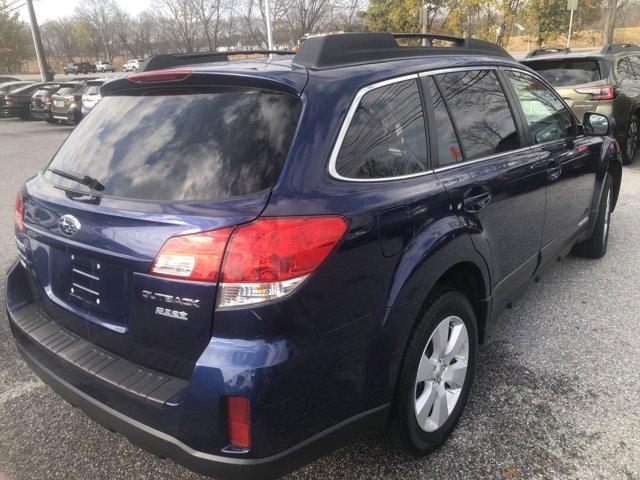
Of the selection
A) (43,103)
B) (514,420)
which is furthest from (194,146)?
(43,103)

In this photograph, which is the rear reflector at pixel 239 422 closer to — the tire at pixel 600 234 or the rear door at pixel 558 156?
the rear door at pixel 558 156

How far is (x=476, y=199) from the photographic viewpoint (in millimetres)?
2463

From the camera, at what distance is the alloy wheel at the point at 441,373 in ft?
7.39

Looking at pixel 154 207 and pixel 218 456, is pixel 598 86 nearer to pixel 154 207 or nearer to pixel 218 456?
pixel 154 207

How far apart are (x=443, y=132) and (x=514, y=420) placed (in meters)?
1.47

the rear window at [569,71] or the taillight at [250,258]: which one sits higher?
the rear window at [569,71]

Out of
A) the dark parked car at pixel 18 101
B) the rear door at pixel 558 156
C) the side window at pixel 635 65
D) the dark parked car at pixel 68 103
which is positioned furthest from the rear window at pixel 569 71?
the dark parked car at pixel 18 101

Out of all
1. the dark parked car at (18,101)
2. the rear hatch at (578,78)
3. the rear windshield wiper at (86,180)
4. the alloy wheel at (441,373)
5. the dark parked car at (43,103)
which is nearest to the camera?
the rear windshield wiper at (86,180)

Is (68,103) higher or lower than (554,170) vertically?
lower

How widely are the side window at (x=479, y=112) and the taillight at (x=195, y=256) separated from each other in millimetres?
1445

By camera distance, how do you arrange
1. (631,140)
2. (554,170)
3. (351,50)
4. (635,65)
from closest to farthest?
1. (351,50)
2. (554,170)
3. (631,140)
4. (635,65)

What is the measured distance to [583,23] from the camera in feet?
106

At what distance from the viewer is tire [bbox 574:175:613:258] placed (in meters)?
4.48

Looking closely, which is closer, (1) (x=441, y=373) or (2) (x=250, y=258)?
(2) (x=250, y=258)
